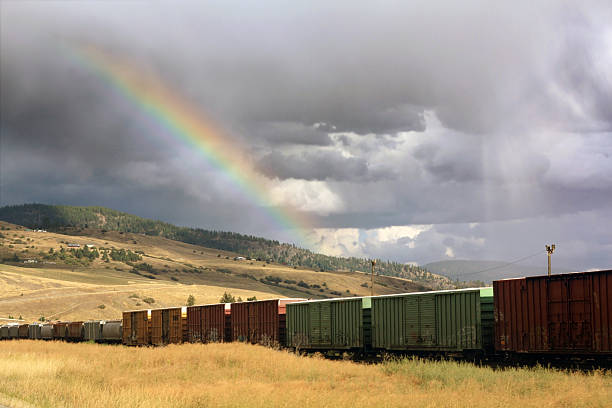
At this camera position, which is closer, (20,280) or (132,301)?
(132,301)

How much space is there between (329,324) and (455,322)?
9508 mm

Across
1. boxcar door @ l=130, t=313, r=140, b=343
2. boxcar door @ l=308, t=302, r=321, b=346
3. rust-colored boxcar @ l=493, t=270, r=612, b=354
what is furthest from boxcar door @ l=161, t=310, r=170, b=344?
rust-colored boxcar @ l=493, t=270, r=612, b=354

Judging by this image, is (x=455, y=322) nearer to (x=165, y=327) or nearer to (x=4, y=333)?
(x=165, y=327)

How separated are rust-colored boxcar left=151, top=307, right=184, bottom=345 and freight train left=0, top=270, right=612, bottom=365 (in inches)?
190

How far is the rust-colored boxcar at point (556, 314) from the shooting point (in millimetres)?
22828

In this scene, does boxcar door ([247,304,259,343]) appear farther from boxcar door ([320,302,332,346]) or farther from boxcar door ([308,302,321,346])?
boxcar door ([320,302,332,346])

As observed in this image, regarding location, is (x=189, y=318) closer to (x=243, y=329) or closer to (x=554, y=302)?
(x=243, y=329)

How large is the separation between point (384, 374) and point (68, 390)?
11.6 meters

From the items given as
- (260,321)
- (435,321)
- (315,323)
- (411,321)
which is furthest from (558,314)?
(260,321)

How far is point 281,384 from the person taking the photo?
21.6 m

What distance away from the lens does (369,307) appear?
33469mm

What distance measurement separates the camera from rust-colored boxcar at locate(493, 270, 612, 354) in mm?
22828

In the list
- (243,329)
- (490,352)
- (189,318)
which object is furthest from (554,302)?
(189,318)

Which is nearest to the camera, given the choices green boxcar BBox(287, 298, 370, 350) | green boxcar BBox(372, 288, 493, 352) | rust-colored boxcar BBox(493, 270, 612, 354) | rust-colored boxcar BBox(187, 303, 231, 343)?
rust-colored boxcar BBox(493, 270, 612, 354)
